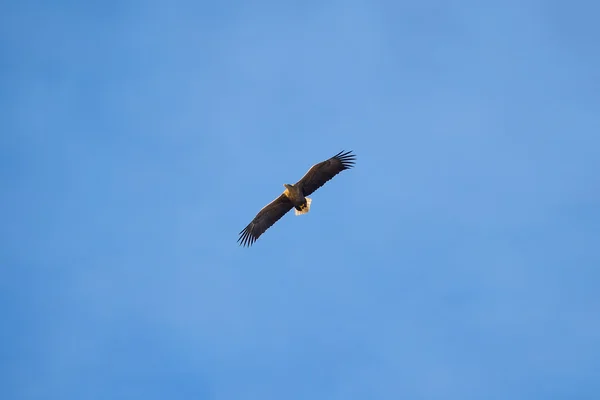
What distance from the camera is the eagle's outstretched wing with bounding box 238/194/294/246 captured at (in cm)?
3180

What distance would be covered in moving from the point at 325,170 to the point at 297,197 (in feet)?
4.02

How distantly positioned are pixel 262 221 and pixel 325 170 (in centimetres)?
288

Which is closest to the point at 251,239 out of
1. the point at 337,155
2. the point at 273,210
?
the point at 273,210

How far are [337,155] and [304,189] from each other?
153cm

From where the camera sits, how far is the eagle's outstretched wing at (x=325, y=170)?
30.5 metres

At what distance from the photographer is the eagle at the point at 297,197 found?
3056cm

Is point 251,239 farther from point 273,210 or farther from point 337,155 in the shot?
point 337,155

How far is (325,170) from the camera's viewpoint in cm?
3064

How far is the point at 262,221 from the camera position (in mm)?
32031

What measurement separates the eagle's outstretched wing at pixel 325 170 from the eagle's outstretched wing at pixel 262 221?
134 cm

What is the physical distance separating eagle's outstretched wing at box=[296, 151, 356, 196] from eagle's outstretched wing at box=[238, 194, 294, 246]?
134cm

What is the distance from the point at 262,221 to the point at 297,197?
1.72m

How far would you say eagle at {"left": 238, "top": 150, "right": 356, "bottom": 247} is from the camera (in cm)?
3056

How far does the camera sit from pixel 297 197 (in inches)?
1219
